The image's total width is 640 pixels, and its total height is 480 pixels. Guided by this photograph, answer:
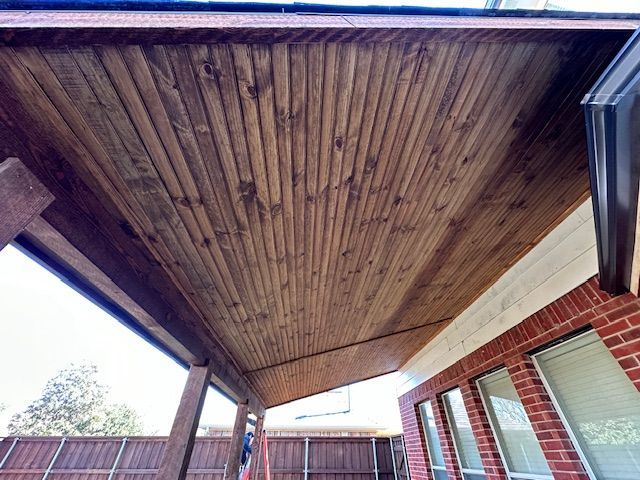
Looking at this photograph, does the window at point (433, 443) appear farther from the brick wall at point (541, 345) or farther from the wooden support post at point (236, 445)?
the wooden support post at point (236, 445)

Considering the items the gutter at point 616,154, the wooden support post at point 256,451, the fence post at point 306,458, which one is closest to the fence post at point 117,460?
the wooden support post at point 256,451

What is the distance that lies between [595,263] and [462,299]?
1698 mm

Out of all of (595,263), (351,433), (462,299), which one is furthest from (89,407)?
(595,263)

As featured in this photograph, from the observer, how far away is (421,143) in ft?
5.02

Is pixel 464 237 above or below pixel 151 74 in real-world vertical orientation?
above

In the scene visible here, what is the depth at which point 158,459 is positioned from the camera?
8016mm

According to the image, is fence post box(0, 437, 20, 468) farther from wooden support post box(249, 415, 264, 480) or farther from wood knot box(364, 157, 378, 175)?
wood knot box(364, 157, 378, 175)

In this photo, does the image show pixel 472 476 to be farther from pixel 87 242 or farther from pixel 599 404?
pixel 87 242

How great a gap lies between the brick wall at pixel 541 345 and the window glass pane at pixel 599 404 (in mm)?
121

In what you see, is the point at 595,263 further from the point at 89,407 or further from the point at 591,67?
the point at 89,407

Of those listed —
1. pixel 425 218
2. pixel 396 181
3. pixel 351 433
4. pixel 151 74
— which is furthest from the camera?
pixel 351 433

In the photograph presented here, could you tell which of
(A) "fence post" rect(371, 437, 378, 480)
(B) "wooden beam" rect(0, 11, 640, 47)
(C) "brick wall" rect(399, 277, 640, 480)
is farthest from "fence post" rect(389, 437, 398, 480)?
(B) "wooden beam" rect(0, 11, 640, 47)

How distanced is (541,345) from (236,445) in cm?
429

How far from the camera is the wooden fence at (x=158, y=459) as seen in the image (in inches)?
310
